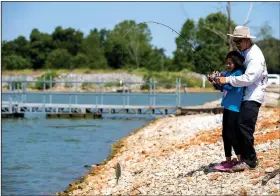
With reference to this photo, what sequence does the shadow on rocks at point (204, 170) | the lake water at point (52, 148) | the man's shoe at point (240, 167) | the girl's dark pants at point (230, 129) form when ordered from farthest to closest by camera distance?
the lake water at point (52, 148) → the shadow on rocks at point (204, 170) → the man's shoe at point (240, 167) → the girl's dark pants at point (230, 129)

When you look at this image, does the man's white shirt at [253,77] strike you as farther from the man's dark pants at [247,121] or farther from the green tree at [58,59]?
the green tree at [58,59]

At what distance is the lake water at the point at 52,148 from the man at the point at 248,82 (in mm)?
5183

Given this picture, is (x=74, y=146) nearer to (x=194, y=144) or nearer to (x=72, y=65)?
(x=194, y=144)

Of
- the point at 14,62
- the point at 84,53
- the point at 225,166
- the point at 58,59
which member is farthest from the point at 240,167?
the point at 84,53

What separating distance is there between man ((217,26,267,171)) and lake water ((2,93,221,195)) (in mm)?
5183

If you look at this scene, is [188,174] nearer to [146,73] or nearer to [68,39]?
[146,73]

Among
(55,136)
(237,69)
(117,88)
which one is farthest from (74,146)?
(117,88)

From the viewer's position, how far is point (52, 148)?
1969cm

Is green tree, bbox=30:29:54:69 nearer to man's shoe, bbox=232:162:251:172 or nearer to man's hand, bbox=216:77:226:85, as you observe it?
man's shoe, bbox=232:162:251:172

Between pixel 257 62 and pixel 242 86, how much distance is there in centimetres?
34

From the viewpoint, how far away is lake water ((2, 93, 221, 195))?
13172 mm

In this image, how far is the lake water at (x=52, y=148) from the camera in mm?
13172

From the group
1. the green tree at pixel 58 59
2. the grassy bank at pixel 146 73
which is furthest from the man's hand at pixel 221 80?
the green tree at pixel 58 59

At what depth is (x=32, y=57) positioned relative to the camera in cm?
8356
